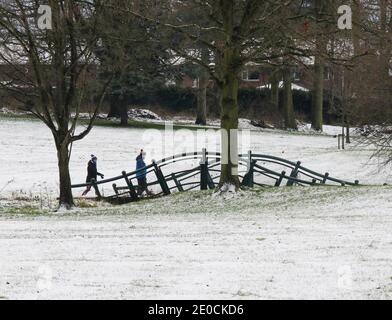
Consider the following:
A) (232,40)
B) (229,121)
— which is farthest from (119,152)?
(232,40)

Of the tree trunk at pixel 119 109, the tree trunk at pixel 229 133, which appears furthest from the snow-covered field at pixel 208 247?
the tree trunk at pixel 119 109

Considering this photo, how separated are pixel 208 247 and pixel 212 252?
510 millimetres

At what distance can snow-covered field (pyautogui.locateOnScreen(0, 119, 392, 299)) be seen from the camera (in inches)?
349

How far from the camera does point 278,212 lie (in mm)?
17188

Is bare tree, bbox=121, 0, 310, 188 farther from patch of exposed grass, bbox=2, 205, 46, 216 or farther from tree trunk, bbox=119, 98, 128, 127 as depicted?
tree trunk, bbox=119, 98, 128, 127

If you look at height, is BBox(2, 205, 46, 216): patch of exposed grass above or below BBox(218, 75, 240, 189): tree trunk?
below

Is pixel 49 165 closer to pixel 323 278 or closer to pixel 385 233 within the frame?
pixel 385 233

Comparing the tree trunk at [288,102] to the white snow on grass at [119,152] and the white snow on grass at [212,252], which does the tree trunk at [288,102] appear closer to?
the white snow on grass at [119,152]

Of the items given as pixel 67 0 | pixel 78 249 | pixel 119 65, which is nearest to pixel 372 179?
pixel 119 65

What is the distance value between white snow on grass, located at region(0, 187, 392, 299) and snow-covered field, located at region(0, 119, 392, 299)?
14mm

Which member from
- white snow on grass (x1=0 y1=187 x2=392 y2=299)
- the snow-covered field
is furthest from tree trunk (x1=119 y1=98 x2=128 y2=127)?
white snow on grass (x1=0 y1=187 x2=392 y2=299)

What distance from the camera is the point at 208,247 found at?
1195 centimetres

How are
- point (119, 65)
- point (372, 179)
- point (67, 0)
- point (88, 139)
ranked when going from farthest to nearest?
point (88, 139) < point (372, 179) < point (119, 65) < point (67, 0)

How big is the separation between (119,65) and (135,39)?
0.99 meters
